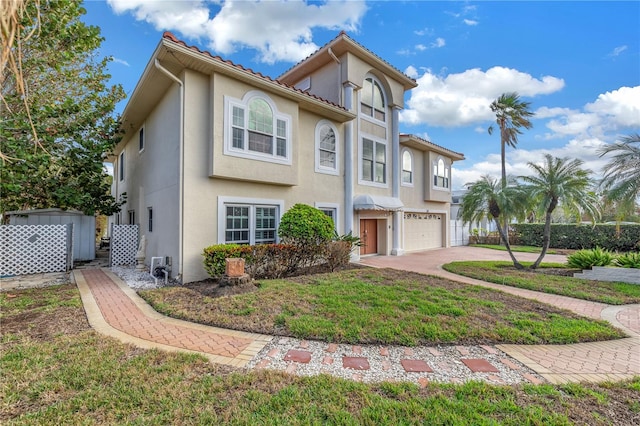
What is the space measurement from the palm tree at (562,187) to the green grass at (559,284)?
267 centimetres

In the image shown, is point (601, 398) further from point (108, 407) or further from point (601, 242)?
point (601, 242)

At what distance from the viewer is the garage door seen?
59.8ft

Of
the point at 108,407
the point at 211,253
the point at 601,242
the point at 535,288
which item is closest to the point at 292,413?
→ the point at 108,407

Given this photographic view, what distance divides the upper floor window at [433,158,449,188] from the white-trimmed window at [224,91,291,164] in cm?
1264

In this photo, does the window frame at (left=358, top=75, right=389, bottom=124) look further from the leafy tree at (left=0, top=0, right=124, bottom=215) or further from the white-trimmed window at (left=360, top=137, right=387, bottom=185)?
the leafy tree at (left=0, top=0, right=124, bottom=215)

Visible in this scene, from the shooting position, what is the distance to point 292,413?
3.02 m

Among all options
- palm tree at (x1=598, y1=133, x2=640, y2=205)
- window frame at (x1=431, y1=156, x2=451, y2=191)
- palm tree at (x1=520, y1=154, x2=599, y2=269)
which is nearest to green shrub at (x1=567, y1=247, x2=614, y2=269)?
palm tree at (x1=520, y1=154, x2=599, y2=269)

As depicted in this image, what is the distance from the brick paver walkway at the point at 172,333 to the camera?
4.47 meters

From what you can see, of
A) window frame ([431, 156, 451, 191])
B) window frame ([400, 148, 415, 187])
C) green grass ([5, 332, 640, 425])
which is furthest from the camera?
window frame ([431, 156, 451, 191])

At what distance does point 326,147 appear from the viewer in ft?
43.2

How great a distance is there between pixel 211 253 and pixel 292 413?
629cm

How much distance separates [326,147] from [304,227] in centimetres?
497

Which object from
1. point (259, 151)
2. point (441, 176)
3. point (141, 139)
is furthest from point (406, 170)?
point (141, 139)

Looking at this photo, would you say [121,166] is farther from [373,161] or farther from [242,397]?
[242,397]
